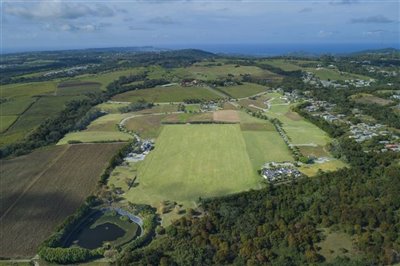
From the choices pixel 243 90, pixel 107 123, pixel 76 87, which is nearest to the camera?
pixel 107 123

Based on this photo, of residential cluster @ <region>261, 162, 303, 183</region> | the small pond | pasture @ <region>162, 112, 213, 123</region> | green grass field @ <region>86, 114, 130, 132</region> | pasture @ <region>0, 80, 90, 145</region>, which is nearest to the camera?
the small pond

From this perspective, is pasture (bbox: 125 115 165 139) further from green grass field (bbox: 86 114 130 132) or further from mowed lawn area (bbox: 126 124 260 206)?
green grass field (bbox: 86 114 130 132)

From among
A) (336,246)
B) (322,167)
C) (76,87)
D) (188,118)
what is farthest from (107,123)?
(336,246)

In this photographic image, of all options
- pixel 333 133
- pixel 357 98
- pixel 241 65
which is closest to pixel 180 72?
pixel 241 65

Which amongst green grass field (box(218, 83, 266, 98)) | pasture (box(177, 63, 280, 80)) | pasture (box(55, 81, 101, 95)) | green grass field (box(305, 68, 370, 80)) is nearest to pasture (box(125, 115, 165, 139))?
green grass field (box(218, 83, 266, 98))

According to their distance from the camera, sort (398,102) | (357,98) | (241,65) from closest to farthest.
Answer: (398,102) < (357,98) < (241,65)

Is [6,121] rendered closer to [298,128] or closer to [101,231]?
[101,231]

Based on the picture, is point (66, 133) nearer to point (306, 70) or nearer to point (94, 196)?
point (94, 196)
